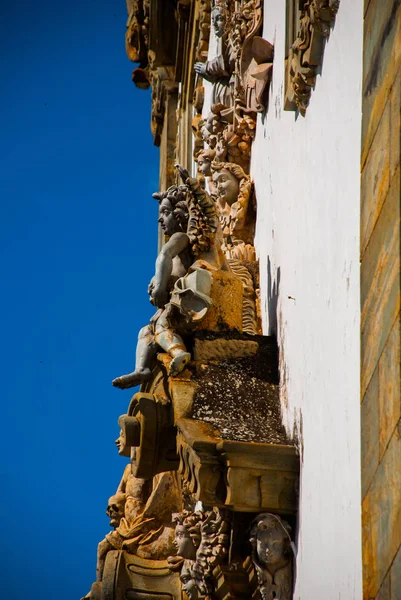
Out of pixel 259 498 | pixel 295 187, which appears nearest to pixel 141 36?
pixel 295 187

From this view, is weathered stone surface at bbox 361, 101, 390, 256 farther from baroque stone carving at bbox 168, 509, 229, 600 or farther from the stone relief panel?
baroque stone carving at bbox 168, 509, 229, 600

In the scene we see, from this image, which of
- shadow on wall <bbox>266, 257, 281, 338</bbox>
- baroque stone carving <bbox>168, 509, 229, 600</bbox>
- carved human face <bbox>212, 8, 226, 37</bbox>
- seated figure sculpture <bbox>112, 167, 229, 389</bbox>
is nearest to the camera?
baroque stone carving <bbox>168, 509, 229, 600</bbox>

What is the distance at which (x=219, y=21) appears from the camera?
9281 mm

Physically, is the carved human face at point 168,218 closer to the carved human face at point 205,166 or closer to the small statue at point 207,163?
the small statue at point 207,163

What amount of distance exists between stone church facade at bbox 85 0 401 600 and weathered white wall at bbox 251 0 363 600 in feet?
0.05

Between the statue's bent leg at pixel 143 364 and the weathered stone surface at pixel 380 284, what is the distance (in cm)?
245

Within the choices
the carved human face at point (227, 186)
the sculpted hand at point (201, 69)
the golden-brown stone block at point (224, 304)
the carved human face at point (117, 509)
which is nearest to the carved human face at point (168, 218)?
the golden-brown stone block at point (224, 304)

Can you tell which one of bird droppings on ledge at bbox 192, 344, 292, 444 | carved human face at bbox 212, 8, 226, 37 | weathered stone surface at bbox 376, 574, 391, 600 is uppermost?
carved human face at bbox 212, 8, 226, 37

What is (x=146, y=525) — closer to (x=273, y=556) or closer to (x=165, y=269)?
(x=165, y=269)

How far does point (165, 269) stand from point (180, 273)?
3.6 inches

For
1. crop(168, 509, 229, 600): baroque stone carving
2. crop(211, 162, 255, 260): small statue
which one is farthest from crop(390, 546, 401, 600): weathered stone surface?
crop(211, 162, 255, 260): small statue

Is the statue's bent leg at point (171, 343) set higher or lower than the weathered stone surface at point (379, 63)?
lower

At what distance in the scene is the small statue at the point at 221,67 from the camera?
9098mm

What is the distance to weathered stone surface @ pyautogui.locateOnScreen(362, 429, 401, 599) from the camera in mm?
4074
